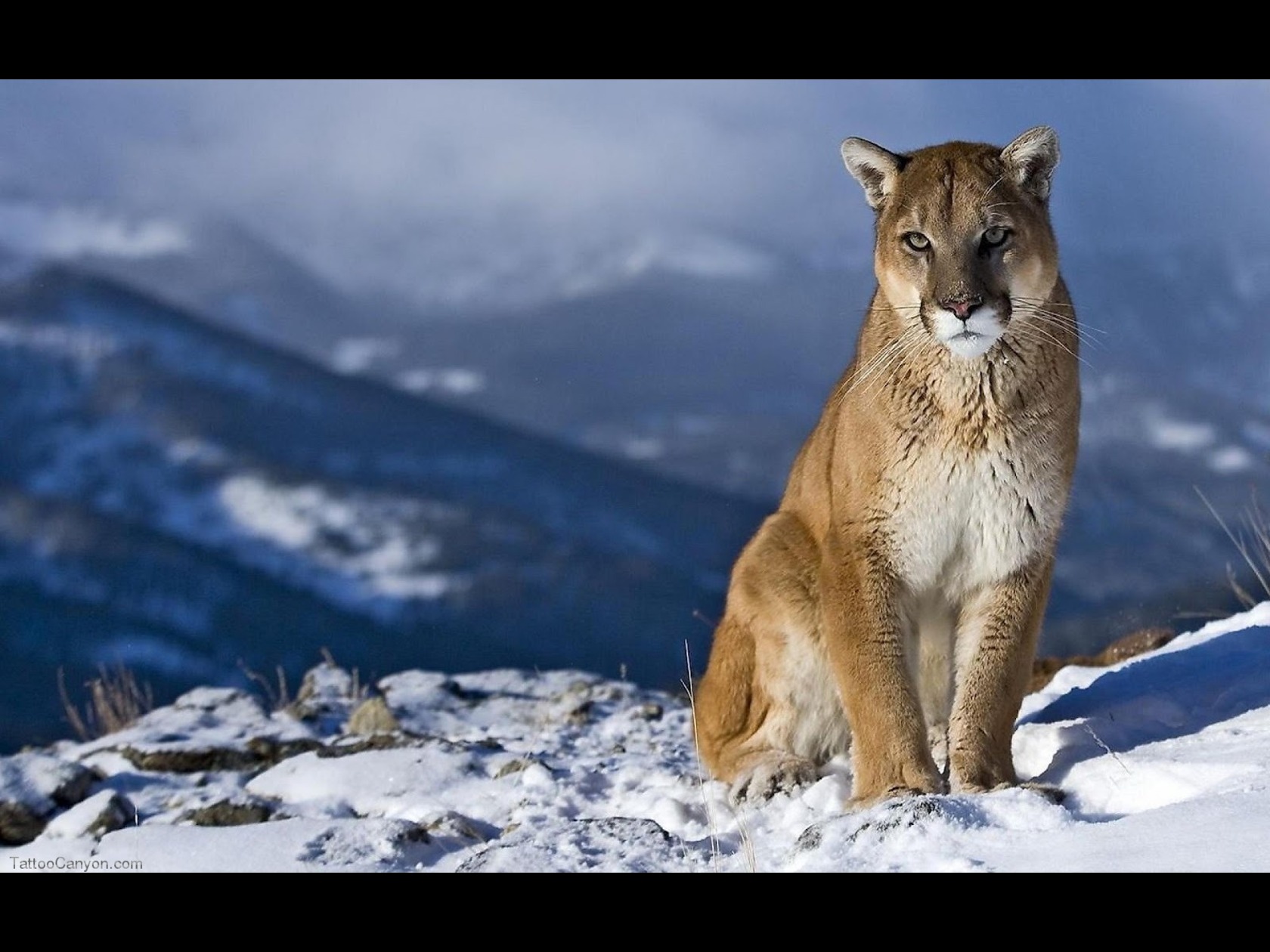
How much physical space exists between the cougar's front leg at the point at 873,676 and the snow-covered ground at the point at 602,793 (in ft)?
1.35

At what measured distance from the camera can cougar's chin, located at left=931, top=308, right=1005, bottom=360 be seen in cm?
645

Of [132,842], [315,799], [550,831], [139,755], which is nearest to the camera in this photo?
[550,831]

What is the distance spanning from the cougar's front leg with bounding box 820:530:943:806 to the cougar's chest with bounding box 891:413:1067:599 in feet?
0.59

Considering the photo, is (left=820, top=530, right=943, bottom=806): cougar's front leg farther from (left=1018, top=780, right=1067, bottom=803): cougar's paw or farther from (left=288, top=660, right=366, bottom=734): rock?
(left=288, top=660, right=366, bottom=734): rock

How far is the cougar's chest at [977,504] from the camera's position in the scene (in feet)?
21.8

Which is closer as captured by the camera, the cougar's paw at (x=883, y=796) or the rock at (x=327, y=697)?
the cougar's paw at (x=883, y=796)

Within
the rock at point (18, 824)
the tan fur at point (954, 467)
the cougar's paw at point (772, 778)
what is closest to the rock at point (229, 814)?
the rock at point (18, 824)

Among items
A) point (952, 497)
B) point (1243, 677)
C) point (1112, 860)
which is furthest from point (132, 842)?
point (1243, 677)

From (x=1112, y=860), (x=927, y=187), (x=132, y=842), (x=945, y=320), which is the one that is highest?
(x=927, y=187)

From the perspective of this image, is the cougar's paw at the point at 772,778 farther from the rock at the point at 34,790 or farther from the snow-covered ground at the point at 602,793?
the rock at the point at 34,790

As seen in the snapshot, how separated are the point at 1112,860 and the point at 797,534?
126 inches

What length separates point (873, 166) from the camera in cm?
727

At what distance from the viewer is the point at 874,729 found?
21.9ft

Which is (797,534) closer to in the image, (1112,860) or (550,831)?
(550,831)
